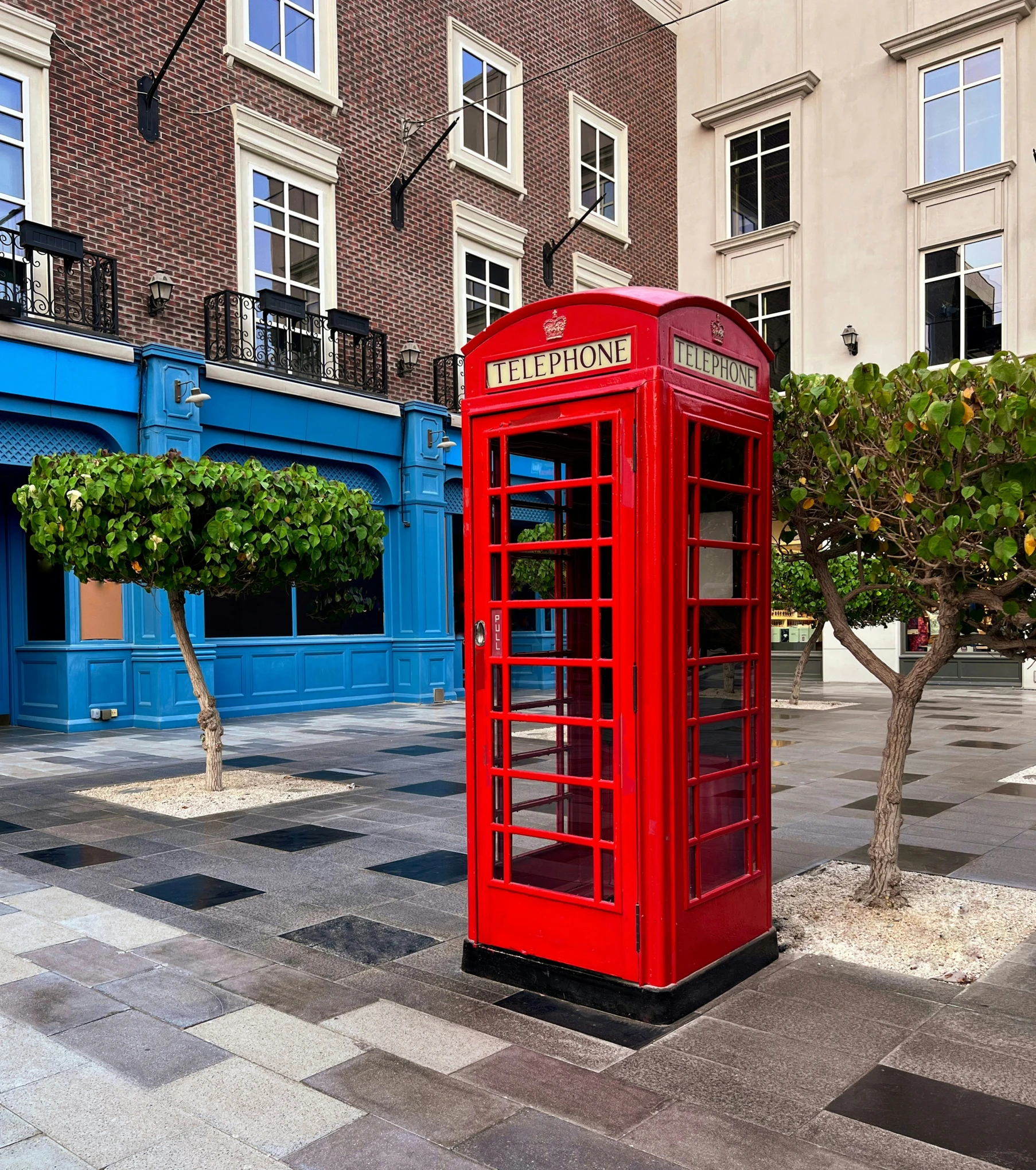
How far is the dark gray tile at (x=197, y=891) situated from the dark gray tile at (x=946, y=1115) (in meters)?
3.62

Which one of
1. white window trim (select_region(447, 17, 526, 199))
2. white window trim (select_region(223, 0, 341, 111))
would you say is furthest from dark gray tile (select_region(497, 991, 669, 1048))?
white window trim (select_region(447, 17, 526, 199))

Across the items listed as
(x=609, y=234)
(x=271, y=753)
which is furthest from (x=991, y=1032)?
(x=609, y=234)

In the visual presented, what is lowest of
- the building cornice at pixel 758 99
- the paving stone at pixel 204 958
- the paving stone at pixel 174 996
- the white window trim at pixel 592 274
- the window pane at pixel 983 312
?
the paving stone at pixel 204 958

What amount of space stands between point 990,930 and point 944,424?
8.16ft

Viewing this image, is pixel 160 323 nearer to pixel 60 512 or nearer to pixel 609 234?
pixel 60 512

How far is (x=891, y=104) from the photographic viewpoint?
22.1 meters

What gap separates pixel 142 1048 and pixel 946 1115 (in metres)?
2.78

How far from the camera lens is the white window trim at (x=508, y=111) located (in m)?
18.7

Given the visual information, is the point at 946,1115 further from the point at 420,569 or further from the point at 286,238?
the point at 286,238

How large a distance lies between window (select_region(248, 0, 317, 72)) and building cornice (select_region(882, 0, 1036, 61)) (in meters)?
12.7

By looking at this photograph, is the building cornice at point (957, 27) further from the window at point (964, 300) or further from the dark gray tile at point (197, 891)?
the dark gray tile at point (197, 891)

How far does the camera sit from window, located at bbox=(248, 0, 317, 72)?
15711 mm

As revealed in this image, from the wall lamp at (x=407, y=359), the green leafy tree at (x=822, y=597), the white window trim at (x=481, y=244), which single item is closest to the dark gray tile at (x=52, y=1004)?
the green leafy tree at (x=822, y=597)

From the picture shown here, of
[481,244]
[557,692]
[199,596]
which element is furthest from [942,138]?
[557,692]
